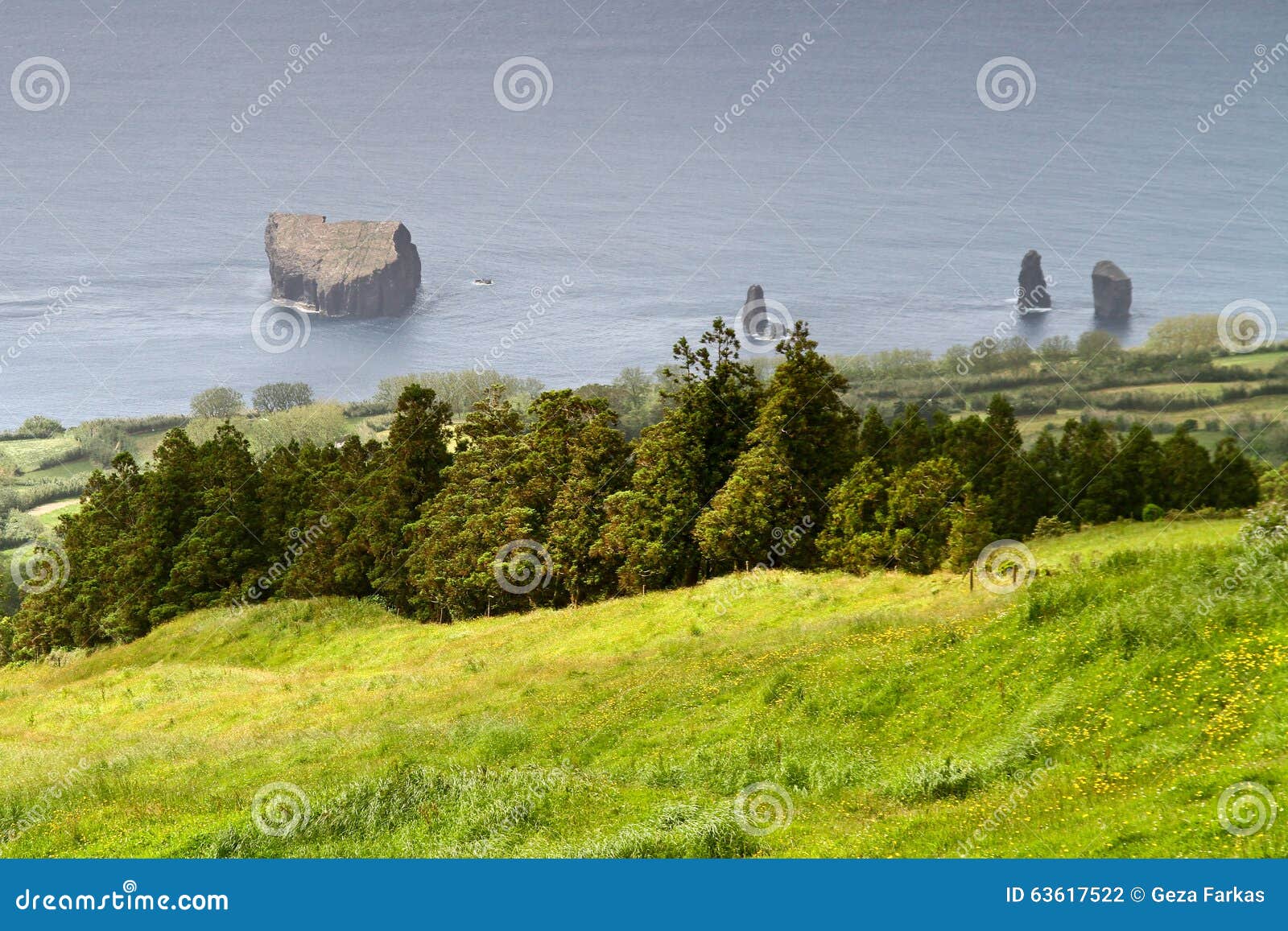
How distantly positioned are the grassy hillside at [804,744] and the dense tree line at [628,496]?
11.9 metres

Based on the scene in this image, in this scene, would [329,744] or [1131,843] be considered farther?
[329,744]

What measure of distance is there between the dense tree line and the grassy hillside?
1193 cm

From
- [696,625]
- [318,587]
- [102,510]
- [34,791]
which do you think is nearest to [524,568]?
[318,587]

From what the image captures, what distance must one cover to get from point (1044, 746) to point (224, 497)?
191 ft

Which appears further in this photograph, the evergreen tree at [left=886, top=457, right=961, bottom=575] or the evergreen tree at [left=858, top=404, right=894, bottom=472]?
the evergreen tree at [left=858, top=404, right=894, bottom=472]

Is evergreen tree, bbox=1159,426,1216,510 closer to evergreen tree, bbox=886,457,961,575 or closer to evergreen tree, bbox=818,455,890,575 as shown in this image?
evergreen tree, bbox=886,457,961,575

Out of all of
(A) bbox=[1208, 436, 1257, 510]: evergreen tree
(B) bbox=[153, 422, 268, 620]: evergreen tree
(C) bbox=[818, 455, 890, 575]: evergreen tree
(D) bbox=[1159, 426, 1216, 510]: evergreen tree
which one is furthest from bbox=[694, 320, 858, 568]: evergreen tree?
(B) bbox=[153, 422, 268, 620]: evergreen tree

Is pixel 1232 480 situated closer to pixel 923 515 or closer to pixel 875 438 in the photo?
pixel 875 438

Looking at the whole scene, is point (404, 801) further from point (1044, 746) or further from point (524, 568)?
point (524, 568)

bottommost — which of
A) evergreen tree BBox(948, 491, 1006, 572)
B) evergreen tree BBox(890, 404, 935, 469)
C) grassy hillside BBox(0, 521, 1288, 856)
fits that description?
grassy hillside BBox(0, 521, 1288, 856)

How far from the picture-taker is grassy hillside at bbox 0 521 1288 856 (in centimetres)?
1669

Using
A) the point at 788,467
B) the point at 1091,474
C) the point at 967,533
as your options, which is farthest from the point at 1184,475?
the point at 788,467

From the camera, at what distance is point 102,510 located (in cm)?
7212

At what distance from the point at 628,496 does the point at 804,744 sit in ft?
98.3
